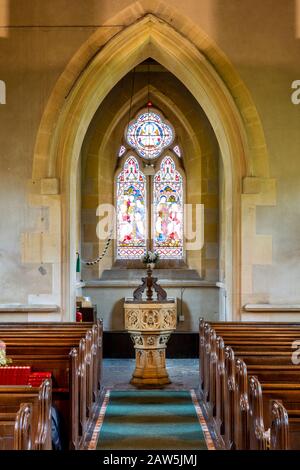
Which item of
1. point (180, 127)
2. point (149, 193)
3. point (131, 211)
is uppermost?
point (180, 127)

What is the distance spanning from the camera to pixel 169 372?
998cm

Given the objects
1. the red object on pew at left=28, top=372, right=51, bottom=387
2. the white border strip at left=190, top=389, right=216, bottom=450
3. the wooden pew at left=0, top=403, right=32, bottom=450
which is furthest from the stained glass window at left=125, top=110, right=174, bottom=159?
the wooden pew at left=0, top=403, right=32, bottom=450

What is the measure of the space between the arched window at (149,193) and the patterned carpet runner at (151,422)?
4.79 m

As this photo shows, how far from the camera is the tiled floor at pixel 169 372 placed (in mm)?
8781

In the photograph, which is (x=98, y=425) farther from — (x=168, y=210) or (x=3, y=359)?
(x=168, y=210)

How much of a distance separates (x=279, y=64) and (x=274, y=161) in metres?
1.20

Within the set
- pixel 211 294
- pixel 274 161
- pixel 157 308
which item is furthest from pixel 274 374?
pixel 211 294

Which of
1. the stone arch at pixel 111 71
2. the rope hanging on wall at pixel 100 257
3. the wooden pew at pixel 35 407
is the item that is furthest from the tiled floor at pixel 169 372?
the wooden pew at pixel 35 407

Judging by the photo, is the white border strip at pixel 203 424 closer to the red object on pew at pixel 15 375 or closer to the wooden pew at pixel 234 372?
the wooden pew at pixel 234 372

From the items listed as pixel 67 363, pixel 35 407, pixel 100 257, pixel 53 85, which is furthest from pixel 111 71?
pixel 35 407

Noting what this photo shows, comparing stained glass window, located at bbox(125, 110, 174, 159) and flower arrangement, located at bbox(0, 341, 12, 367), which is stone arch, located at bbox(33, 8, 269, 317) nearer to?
stained glass window, located at bbox(125, 110, 174, 159)

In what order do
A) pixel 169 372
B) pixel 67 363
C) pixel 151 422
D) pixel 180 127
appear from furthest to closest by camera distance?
pixel 180 127
pixel 169 372
pixel 151 422
pixel 67 363

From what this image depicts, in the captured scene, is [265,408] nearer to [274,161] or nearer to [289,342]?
[289,342]

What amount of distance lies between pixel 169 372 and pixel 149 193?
3906 millimetres
